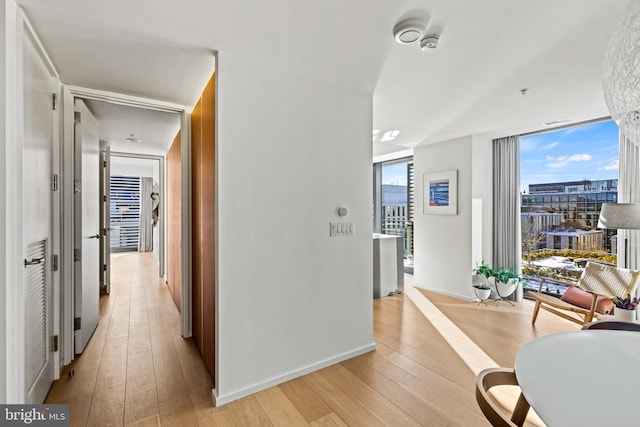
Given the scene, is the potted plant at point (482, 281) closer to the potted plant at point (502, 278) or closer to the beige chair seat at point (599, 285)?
the potted plant at point (502, 278)

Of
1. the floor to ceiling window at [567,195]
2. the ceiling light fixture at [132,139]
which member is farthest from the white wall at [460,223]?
the ceiling light fixture at [132,139]

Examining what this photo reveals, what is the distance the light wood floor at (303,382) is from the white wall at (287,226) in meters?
0.19

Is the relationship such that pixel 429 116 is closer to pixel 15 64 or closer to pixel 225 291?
pixel 225 291

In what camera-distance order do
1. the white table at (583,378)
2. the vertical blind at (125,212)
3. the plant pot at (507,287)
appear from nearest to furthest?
the white table at (583,378) < the plant pot at (507,287) < the vertical blind at (125,212)

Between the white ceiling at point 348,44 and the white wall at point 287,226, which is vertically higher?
the white ceiling at point 348,44

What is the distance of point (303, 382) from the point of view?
7.33 ft

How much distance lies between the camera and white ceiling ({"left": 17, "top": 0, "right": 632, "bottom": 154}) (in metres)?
1.62

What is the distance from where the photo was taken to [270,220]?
220 centimetres

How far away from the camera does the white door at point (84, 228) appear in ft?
8.39

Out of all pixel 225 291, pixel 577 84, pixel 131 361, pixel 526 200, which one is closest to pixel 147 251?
pixel 131 361

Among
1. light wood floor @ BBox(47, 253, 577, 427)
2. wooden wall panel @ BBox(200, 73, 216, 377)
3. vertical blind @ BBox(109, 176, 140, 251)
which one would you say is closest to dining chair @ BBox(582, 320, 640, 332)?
light wood floor @ BBox(47, 253, 577, 427)

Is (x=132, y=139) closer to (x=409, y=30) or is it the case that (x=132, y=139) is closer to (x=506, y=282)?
(x=409, y=30)

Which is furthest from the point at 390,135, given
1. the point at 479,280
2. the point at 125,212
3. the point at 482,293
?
the point at 125,212

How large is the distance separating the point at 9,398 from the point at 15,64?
1611 millimetres
